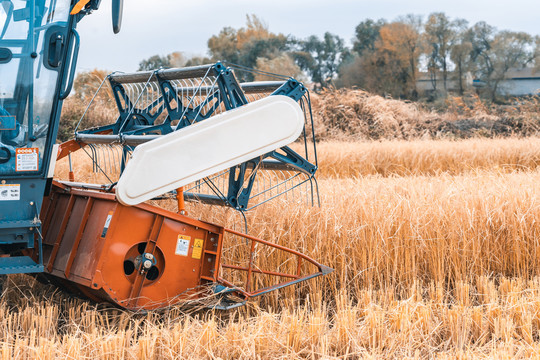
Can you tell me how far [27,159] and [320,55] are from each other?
39.0m

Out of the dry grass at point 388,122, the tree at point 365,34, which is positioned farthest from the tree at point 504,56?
the dry grass at point 388,122

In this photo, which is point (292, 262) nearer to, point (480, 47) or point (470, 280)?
point (470, 280)

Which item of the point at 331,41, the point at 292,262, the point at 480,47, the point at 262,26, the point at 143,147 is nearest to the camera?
the point at 143,147

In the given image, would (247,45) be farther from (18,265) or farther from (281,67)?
(18,265)

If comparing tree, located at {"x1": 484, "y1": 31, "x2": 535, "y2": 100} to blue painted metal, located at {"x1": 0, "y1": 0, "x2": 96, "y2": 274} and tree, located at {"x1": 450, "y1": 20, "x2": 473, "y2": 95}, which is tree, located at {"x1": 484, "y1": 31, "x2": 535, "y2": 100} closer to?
tree, located at {"x1": 450, "y1": 20, "x2": 473, "y2": 95}

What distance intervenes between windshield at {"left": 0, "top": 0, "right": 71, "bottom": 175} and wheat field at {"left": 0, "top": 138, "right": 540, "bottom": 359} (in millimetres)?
943

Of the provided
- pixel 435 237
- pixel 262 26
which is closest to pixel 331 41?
pixel 262 26

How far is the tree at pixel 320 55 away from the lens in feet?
133

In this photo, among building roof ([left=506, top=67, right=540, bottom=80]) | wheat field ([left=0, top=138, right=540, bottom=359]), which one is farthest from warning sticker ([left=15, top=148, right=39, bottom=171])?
building roof ([left=506, top=67, right=540, bottom=80])

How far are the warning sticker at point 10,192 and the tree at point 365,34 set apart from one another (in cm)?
3946

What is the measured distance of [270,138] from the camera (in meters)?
3.70

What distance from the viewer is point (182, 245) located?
3.73 metres

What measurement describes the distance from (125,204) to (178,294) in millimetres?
717

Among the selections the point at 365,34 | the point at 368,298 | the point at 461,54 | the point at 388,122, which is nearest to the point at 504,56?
the point at 461,54
